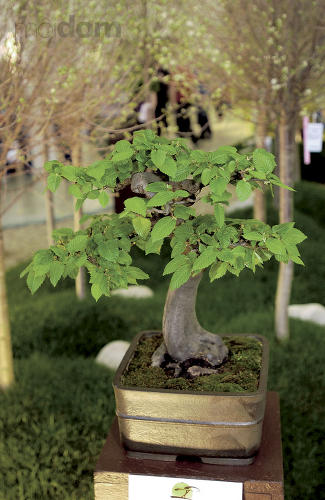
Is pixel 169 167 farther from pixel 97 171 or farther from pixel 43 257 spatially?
pixel 43 257

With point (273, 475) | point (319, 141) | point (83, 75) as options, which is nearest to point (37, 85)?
point (83, 75)

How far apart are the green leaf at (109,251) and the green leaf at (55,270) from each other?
12 cm

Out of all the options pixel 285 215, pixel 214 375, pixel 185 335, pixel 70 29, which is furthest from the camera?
pixel 285 215

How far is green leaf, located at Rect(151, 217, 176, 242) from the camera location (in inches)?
54.7

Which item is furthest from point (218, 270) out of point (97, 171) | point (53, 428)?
point (53, 428)

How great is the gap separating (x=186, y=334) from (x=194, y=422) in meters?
0.33

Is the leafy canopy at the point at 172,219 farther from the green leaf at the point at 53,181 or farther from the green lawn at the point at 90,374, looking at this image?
the green lawn at the point at 90,374

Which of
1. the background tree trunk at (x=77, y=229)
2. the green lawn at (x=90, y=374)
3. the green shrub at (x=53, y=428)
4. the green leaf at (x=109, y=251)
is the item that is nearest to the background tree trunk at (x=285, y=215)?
the green lawn at (x=90, y=374)

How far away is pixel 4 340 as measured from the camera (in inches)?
112

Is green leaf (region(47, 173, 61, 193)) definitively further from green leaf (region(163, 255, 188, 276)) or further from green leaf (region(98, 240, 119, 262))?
green leaf (region(163, 255, 188, 276))

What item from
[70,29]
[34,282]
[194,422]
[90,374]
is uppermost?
[70,29]

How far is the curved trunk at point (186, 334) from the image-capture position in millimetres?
1767

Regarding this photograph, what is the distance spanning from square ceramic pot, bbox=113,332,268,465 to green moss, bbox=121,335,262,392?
7 centimetres

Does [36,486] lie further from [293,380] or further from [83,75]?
[83,75]
